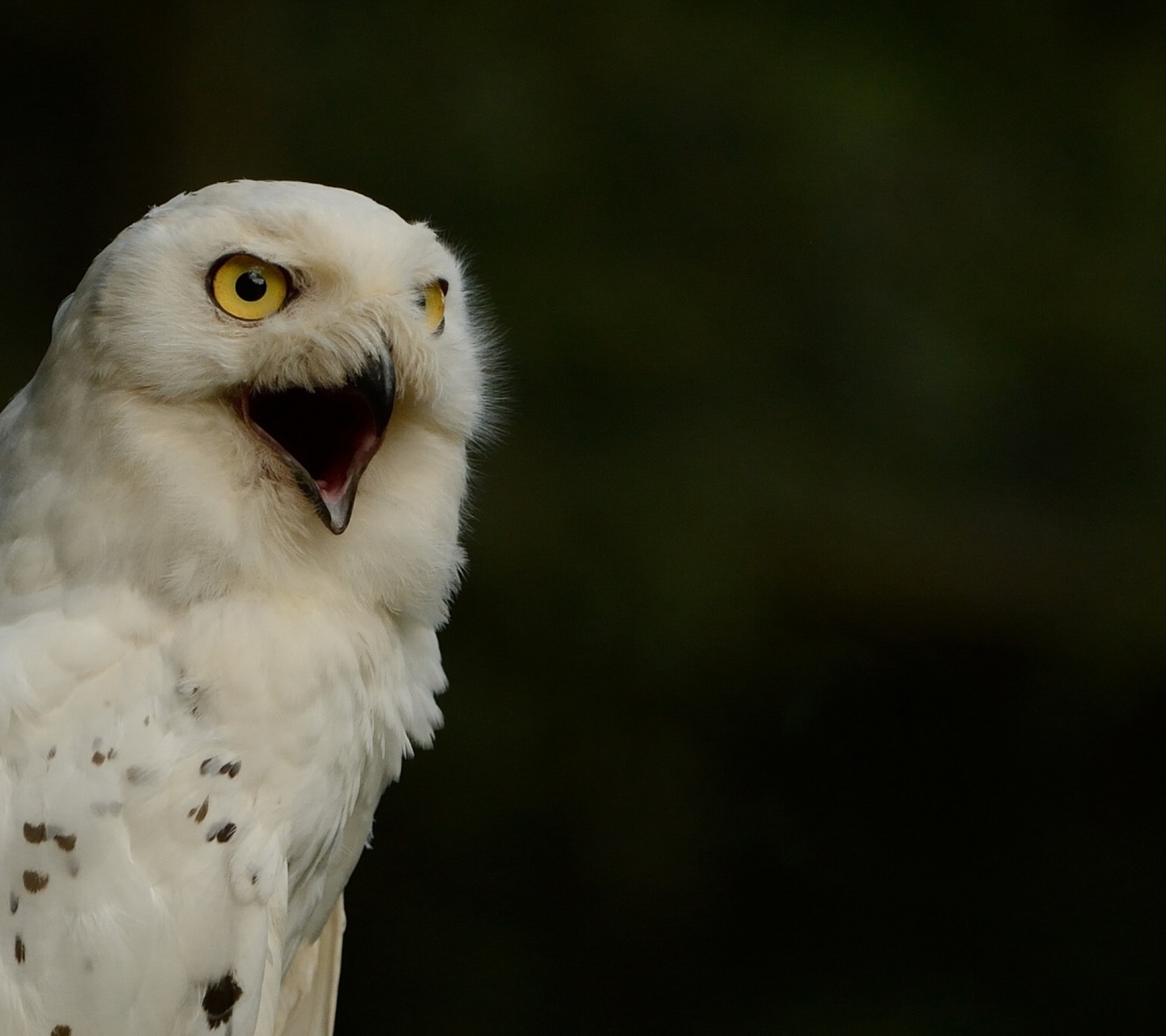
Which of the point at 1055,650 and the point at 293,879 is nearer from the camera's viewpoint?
the point at 293,879

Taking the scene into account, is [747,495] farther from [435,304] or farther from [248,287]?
[248,287]

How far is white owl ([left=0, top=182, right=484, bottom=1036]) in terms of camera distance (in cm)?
130

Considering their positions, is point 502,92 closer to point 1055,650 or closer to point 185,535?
point 1055,650

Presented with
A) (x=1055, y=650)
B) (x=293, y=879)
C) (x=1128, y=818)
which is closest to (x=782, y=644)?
(x=1055, y=650)

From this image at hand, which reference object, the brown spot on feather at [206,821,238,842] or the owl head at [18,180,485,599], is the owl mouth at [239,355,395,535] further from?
the brown spot on feather at [206,821,238,842]

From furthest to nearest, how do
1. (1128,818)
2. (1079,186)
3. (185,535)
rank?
(1079,186) → (1128,818) → (185,535)

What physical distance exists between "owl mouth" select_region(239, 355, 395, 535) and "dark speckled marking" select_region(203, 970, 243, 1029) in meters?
0.44

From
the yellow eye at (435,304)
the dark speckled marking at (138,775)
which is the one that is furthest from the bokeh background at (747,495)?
the dark speckled marking at (138,775)

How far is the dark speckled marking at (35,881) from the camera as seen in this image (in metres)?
1.28

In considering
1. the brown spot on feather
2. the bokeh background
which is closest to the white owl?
the brown spot on feather

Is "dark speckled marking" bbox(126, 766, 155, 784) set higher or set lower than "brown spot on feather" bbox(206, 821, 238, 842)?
higher

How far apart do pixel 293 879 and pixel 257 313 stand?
583 mm

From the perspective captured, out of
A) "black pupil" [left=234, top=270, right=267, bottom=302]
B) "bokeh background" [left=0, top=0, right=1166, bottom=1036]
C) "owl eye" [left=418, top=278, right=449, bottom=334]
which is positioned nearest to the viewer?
"black pupil" [left=234, top=270, right=267, bottom=302]

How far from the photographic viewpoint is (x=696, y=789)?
10.7 feet
